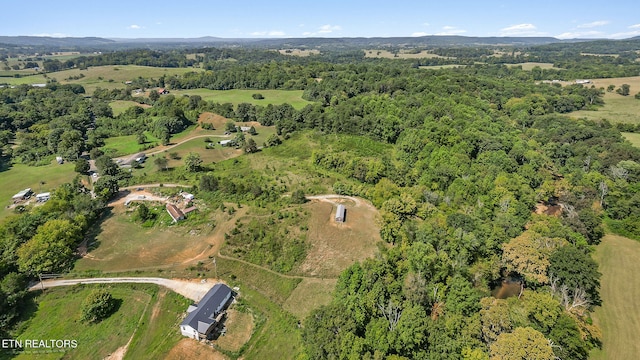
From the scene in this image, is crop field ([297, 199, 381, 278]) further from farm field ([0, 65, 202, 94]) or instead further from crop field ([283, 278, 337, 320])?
farm field ([0, 65, 202, 94])

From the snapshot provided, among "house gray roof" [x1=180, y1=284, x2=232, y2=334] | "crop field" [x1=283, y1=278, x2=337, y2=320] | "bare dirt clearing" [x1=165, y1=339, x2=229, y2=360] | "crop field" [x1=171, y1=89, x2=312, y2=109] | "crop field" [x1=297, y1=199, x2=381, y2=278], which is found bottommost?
"bare dirt clearing" [x1=165, y1=339, x2=229, y2=360]

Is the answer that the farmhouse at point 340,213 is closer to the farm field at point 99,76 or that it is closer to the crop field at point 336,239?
the crop field at point 336,239

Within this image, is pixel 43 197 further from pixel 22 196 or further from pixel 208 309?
pixel 208 309

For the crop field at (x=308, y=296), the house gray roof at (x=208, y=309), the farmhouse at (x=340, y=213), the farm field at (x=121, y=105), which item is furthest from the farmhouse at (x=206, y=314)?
the farm field at (x=121, y=105)

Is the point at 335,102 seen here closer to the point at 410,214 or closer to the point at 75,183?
the point at 410,214

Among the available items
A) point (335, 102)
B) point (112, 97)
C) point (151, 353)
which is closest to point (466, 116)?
point (335, 102)

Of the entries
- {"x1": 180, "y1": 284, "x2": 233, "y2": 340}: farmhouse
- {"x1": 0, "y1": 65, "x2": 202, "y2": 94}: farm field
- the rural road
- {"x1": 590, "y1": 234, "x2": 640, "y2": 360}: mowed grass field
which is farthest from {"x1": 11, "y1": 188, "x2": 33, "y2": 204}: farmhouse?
{"x1": 0, "y1": 65, "x2": 202, "y2": 94}: farm field

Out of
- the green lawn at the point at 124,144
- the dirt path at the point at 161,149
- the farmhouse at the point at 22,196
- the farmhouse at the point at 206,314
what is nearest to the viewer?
the farmhouse at the point at 206,314
